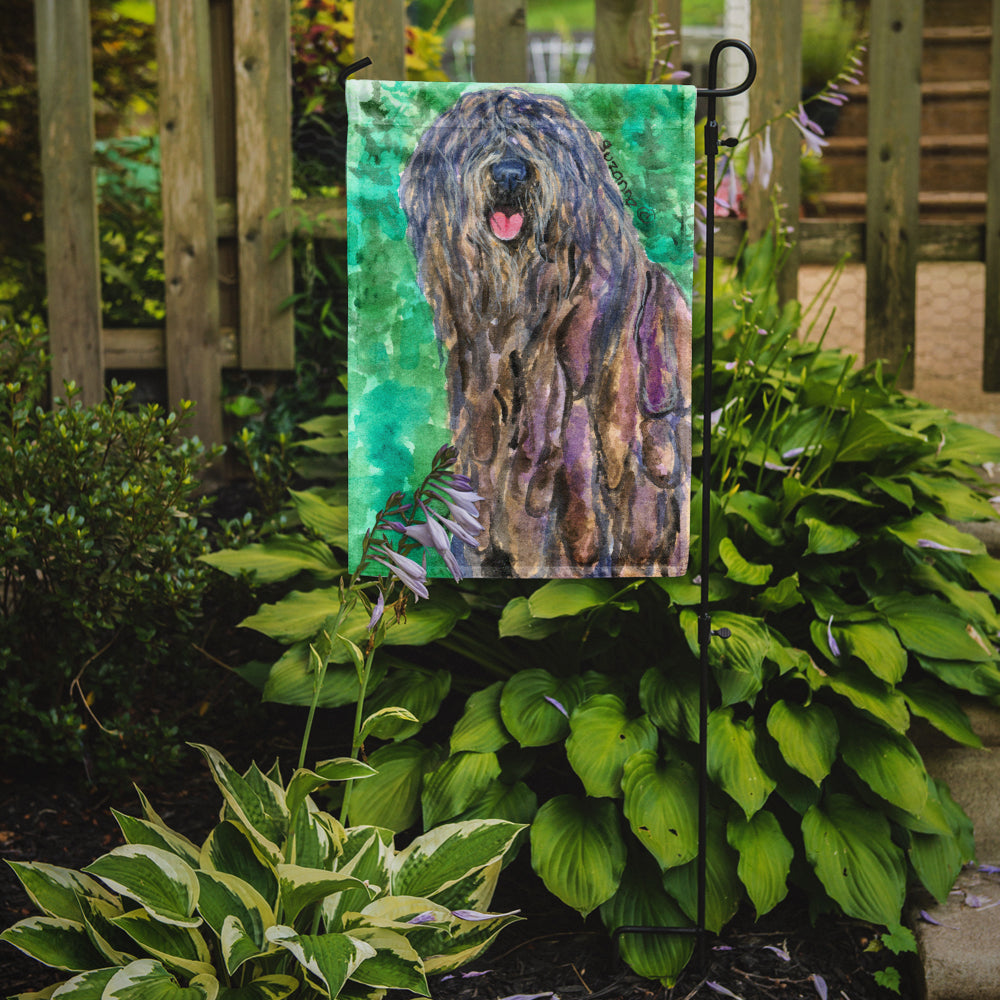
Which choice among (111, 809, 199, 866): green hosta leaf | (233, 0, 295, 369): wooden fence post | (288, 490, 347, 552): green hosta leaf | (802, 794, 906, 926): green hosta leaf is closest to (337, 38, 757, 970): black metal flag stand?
(802, 794, 906, 926): green hosta leaf

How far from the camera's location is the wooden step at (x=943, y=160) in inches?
244

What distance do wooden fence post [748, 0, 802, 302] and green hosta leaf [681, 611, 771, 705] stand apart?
67.2 inches

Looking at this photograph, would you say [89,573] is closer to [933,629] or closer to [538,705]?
[538,705]

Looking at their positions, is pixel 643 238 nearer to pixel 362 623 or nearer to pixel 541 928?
pixel 362 623

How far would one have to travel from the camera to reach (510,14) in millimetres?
3188

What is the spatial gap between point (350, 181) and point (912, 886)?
179 cm

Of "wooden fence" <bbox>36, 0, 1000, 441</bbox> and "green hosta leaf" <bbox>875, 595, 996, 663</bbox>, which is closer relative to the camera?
"green hosta leaf" <bbox>875, 595, 996, 663</bbox>

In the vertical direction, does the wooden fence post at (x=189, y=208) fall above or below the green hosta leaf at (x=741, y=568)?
above

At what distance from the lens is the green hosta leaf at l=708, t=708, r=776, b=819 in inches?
74.8

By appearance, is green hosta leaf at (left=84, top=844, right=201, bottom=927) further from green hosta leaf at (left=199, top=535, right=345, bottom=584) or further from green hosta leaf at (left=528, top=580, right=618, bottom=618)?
green hosta leaf at (left=199, top=535, right=345, bottom=584)

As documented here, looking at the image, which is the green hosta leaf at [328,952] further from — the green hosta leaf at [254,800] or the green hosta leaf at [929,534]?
the green hosta leaf at [929,534]

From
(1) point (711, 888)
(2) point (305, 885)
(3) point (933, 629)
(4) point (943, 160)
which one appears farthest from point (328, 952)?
(4) point (943, 160)

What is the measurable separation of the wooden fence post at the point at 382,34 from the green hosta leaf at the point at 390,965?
2562 millimetres

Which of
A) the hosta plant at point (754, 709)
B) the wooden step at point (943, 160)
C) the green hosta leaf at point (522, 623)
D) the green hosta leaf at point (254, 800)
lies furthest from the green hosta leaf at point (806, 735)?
the wooden step at point (943, 160)
